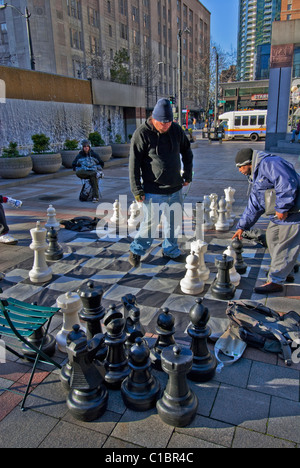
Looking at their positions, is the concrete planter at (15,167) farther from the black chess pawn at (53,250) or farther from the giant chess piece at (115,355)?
the giant chess piece at (115,355)

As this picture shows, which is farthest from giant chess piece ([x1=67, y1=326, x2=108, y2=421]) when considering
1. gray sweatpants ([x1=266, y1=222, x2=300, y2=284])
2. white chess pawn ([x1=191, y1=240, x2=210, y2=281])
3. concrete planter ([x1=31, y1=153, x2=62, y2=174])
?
concrete planter ([x1=31, y1=153, x2=62, y2=174])

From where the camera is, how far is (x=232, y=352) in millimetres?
2719

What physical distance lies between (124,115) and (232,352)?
2025 cm

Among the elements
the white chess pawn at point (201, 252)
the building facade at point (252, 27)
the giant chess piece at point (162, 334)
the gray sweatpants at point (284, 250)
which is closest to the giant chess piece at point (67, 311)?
the giant chess piece at point (162, 334)

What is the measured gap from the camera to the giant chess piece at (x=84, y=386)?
211 cm

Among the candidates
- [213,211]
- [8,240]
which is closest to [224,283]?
[213,211]

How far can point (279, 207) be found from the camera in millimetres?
3457

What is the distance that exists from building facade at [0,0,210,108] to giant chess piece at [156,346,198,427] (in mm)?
25884

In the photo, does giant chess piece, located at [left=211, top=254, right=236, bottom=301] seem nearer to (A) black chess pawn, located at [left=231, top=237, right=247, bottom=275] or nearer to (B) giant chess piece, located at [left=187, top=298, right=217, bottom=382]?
(A) black chess pawn, located at [left=231, top=237, right=247, bottom=275]

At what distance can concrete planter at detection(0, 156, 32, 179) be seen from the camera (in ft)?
36.6

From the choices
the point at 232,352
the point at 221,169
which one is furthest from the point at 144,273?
the point at 221,169

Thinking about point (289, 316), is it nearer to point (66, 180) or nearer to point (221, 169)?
point (66, 180)

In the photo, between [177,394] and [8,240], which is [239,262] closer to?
[177,394]
